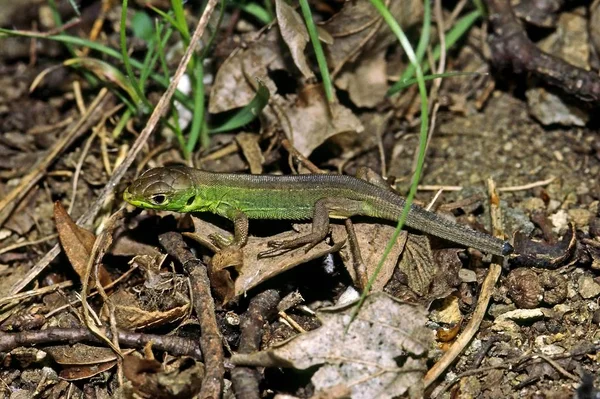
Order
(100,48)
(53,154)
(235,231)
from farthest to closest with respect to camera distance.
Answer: (53,154)
(100,48)
(235,231)

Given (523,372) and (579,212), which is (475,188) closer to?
(579,212)

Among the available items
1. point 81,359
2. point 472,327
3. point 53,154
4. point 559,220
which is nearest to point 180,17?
point 53,154

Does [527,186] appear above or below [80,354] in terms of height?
above

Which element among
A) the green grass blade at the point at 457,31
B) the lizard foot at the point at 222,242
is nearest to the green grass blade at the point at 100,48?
the lizard foot at the point at 222,242

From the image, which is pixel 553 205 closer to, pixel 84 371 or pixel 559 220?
pixel 559 220

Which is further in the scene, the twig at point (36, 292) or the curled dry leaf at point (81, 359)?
the twig at point (36, 292)

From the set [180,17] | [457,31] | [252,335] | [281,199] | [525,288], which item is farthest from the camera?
[457,31]

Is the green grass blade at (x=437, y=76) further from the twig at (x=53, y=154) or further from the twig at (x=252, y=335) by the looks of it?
the twig at (x=53, y=154)
